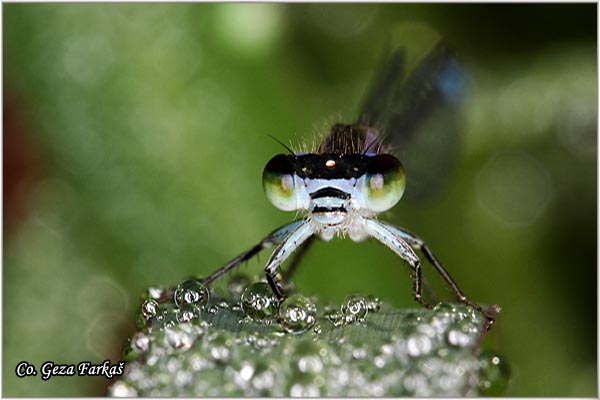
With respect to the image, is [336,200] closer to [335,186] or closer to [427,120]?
[335,186]

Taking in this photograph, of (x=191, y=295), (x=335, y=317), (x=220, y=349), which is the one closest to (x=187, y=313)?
(x=191, y=295)

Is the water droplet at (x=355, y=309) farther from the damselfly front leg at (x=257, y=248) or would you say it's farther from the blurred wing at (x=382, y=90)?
the blurred wing at (x=382, y=90)

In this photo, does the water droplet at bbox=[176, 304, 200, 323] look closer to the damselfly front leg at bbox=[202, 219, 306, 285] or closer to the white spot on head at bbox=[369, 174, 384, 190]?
the damselfly front leg at bbox=[202, 219, 306, 285]

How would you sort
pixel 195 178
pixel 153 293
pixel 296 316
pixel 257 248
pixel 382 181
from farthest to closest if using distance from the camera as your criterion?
1. pixel 195 178
2. pixel 257 248
3. pixel 382 181
4. pixel 153 293
5. pixel 296 316

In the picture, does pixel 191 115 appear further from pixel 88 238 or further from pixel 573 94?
pixel 573 94

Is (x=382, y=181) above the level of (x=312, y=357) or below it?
above

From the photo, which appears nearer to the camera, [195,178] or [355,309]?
[355,309]
